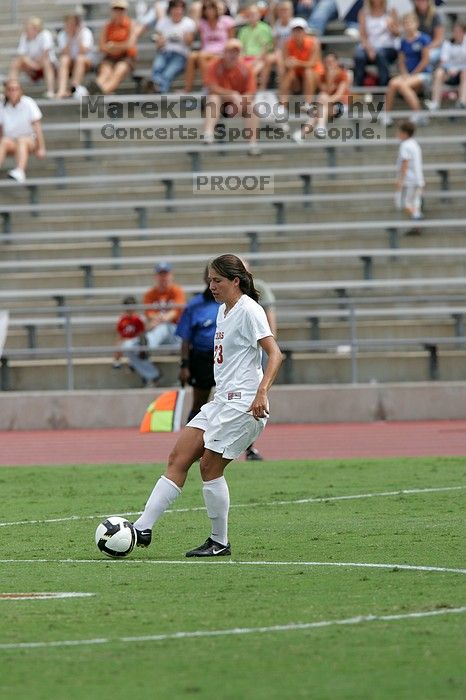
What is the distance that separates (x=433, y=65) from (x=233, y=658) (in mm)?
22052

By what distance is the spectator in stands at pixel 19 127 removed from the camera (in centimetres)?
2673

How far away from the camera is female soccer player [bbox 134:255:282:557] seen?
391 inches

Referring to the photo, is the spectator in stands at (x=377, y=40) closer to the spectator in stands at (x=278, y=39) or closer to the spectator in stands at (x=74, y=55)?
the spectator in stands at (x=278, y=39)

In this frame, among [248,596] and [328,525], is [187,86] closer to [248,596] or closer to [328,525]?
[328,525]

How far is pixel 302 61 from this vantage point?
27.0 meters

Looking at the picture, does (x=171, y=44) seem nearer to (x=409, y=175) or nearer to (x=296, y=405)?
(x=409, y=175)

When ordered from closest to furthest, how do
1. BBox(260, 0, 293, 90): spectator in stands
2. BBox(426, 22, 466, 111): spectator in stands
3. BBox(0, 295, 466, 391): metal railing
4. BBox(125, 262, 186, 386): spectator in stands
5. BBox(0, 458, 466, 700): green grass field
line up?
BBox(0, 458, 466, 700): green grass field < BBox(0, 295, 466, 391): metal railing < BBox(125, 262, 186, 386): spectator in stands < BBox(426, 22, 466, 111): spectator in stands < BBox(260, 0, 293, 90): spectator in stands

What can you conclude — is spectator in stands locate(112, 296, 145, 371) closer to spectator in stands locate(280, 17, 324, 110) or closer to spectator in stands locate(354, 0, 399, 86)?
spectator in stands locate(280, 17, 324, 110)

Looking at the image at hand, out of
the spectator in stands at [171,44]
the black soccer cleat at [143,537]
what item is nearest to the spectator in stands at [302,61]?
the spectator in stands at [171,44]

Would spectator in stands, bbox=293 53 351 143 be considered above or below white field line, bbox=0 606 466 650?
above

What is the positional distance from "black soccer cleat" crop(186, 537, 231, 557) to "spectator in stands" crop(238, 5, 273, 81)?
1828 centimetres

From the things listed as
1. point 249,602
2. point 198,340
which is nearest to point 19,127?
point 198,340

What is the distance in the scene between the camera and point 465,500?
42.8 ft

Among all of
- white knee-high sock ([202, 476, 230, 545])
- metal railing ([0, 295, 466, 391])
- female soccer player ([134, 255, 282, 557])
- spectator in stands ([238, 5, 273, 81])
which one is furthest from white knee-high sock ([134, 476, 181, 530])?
spectator in stands ([238, 5, 273, 81])
